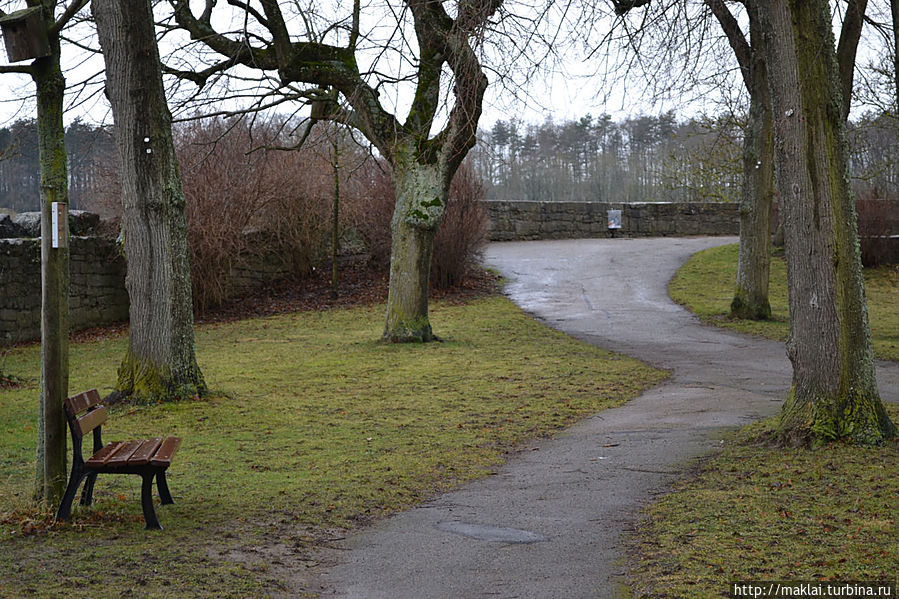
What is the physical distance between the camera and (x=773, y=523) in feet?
16.3

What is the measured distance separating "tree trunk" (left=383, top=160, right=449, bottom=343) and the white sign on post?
9.40 m

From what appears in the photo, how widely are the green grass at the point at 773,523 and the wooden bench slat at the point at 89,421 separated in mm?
3305

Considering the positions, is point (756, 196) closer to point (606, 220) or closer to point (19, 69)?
point (19, 69)

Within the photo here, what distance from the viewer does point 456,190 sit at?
23.2m

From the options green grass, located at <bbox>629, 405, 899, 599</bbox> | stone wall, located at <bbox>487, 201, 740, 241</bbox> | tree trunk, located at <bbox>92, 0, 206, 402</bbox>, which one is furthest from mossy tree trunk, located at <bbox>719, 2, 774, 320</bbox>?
stone wall, located at <bbox>487, 201, 740, 241</bbox>

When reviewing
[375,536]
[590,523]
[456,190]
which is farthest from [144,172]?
[456,190]

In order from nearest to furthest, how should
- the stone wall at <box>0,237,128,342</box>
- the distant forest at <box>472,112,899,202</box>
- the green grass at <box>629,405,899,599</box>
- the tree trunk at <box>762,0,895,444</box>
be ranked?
the green grass at <box>629,405,899,599</box>, the tree trunk at <box>762,0,895,444</box>, the stone wall at <box>0,237,128,342</box>, the distant forest at <box>472,112,899,202</box>

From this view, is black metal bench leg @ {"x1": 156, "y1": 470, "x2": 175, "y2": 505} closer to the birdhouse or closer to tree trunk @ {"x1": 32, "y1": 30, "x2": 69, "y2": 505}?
tree trunk @ {"x1": 32, "y1": 30, "x2": 69, "y2": 505}

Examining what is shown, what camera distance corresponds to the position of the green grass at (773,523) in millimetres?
4090

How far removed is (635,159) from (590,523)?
138ft

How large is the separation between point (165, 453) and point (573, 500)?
271 centimetres

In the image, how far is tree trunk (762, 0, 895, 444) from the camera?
6.91 metres

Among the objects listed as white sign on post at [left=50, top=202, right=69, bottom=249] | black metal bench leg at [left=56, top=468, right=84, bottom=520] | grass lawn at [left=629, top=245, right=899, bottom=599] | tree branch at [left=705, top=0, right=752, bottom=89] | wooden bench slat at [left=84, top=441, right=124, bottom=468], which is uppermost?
tree branch at [left=705, top=0, right=752, bottom=89]

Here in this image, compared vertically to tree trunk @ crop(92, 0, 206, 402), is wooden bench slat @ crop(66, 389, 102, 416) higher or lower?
lower
